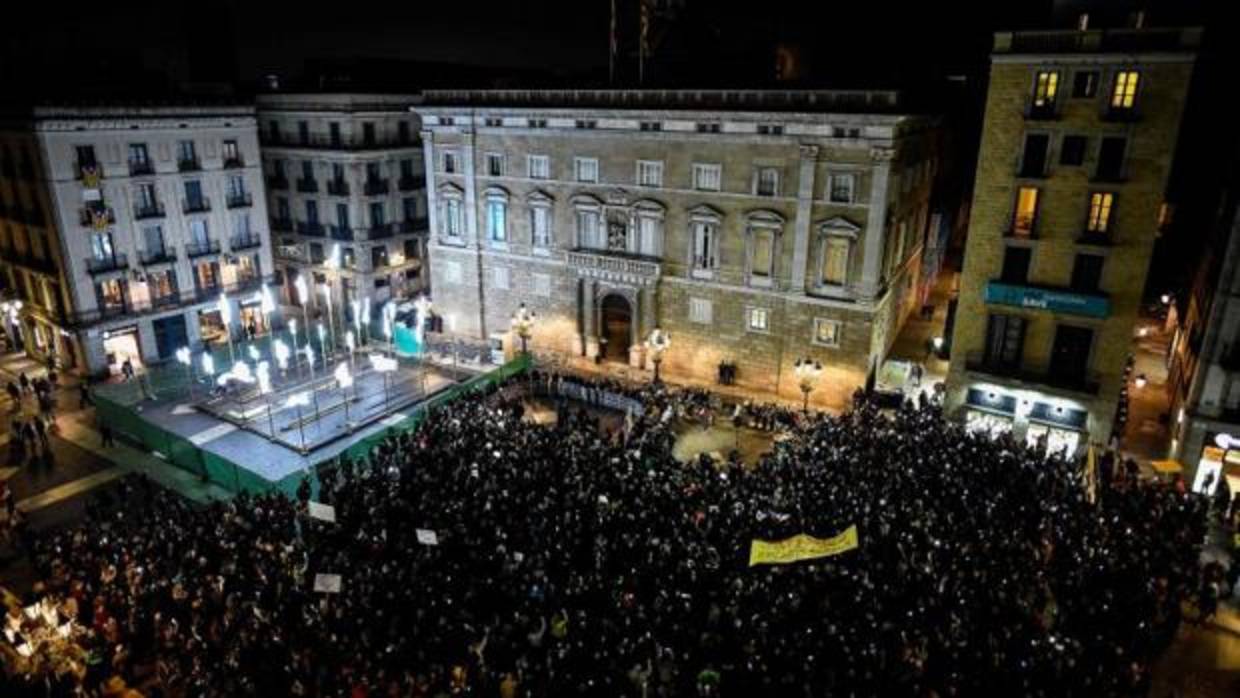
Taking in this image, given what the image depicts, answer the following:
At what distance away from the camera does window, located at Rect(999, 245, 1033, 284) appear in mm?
29922

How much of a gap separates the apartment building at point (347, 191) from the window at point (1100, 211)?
3770 centimetres

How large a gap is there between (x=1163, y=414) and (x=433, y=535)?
106ft

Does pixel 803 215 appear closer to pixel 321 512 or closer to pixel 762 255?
pixel 762 255

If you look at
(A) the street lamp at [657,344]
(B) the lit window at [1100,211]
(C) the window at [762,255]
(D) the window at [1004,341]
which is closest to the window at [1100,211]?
(B) the lit window at [1100,211]

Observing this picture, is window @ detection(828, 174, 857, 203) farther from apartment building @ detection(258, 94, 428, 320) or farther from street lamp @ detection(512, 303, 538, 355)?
apartment building @ detection(258, 94, 428, 320)

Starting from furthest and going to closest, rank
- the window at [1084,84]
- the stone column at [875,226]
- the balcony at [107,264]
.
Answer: the balcony at [107,264] → the stone column at [875,226] → the window at [1084,84]

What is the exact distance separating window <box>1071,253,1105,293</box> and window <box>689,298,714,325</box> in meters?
15.5

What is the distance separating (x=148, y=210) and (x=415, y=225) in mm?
15186

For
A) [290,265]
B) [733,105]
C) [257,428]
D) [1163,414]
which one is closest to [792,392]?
[733,105]

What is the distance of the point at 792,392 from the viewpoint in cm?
3700

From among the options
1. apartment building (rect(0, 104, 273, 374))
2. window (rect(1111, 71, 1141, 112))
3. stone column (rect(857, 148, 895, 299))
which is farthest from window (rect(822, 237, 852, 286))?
apartment building (rect(0, 104, 273, 374))

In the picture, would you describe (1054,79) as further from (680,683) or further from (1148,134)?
(680,683)

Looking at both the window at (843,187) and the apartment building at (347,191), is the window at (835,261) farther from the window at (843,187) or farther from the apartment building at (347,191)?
the apartment building at (347,191)

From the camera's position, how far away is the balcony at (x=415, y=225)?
164 ft
